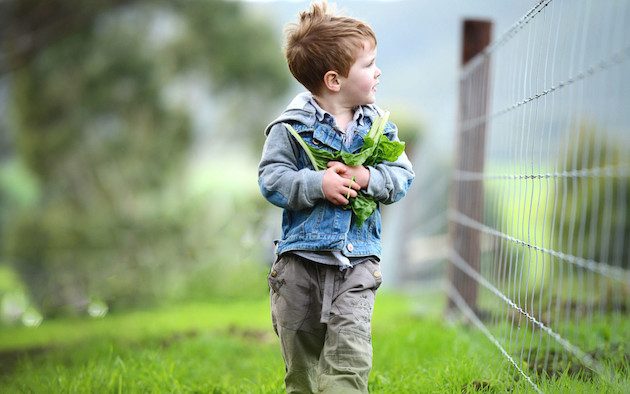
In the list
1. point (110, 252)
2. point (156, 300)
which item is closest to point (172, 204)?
point (110, 252)

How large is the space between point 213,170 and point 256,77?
3294 mm

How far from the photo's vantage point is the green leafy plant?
3.30 meters

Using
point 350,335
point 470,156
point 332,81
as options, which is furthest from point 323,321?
point 470,156

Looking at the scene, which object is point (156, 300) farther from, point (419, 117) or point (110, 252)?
point (419, 117)

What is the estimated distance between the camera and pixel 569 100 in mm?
→ 4316

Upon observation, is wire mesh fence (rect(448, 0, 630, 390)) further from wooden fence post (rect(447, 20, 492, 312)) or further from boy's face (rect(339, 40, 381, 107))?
boy's face (rect(339, 40, 381, 107))

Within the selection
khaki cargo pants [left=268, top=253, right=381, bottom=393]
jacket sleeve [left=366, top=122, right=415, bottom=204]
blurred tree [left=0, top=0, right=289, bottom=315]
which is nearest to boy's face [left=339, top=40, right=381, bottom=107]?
jacket sleeve [left=366, top=122, right=415, bottom=204]

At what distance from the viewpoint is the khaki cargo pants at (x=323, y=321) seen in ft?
10.5

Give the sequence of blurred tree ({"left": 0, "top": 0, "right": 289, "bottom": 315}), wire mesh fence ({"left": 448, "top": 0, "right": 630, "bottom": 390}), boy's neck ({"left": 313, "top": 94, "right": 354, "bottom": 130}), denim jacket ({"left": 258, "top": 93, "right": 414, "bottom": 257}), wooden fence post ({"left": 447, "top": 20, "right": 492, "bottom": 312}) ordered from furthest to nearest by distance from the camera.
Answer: blurred tree ({"left": 0, "top": 0, "right": 289, "bottom": 315}), wooden fence post ({"left": 447, "top": 20, "right": 492, "bottom": 312}), wire mesh fence ({"left": 448, "top": 0, "right": 630, "bottom": 390}), boy's neck ({"left": 313, "top": 94, "right": 354, "bottom": 130}), denim jacket ({"left": 258, "top": 93, "right": 414, "bottom": 257})

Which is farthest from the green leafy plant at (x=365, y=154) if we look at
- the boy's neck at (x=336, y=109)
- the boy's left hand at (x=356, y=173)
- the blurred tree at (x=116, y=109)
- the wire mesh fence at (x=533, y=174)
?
the blurred tree at (x=116, y=109)

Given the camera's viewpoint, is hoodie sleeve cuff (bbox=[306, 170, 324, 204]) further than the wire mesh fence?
No

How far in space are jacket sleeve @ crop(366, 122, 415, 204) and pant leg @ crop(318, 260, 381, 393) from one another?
0.28 metres

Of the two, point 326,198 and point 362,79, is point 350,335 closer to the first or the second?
point 326,198

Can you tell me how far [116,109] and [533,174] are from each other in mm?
20225
